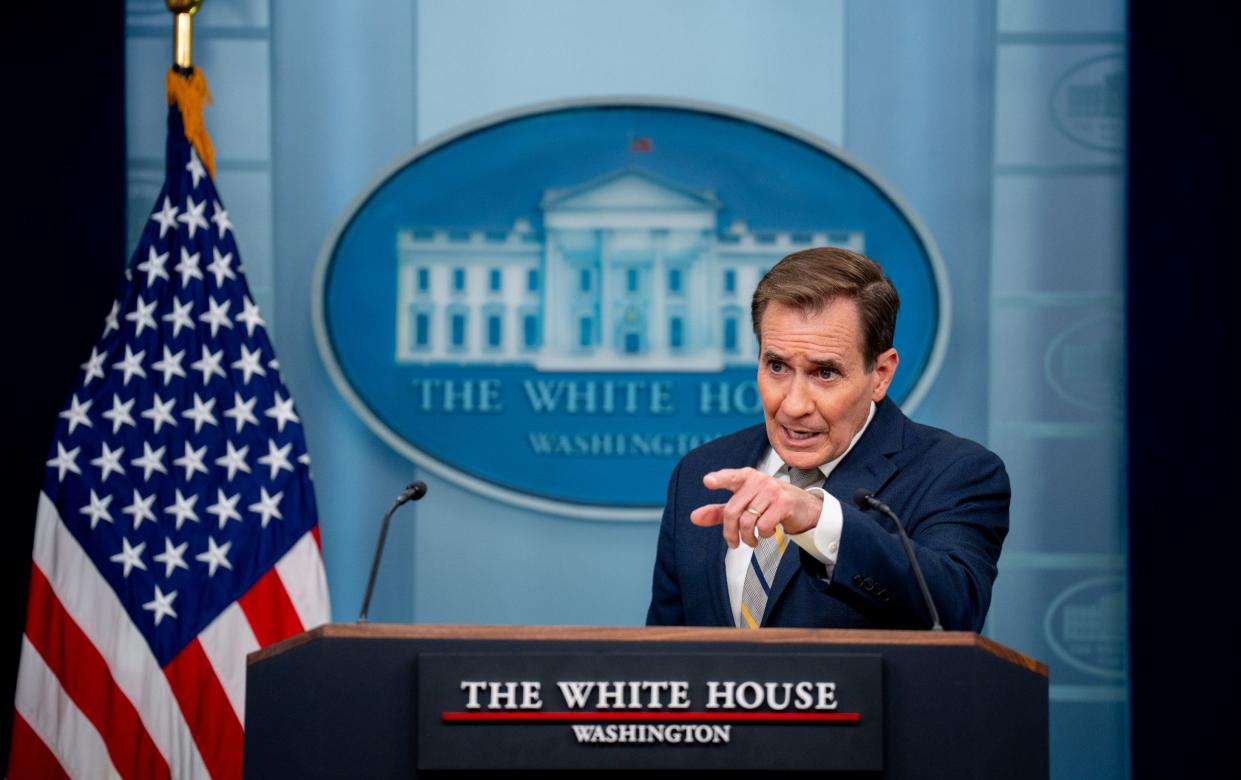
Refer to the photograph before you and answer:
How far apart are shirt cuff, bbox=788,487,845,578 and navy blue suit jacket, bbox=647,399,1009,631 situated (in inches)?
0.5

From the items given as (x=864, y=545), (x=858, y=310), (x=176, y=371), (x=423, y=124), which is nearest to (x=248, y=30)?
(x=423, y=124)

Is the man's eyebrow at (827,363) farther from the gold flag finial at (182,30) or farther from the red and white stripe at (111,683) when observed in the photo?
the gold flag finial at (182,30)

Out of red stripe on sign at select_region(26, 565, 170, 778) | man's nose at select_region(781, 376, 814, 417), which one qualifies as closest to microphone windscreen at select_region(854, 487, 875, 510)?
man's nose at select_region(781, 376, 814, 417)

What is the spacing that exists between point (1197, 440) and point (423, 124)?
7.46ft

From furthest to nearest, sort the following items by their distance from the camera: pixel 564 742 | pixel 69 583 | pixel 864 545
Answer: pixel 69 583 → pixel 864 545 → pixel 564 742

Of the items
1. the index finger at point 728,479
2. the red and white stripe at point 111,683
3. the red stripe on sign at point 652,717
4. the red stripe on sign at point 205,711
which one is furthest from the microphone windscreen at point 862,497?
the red stripe on sign at point 205,711

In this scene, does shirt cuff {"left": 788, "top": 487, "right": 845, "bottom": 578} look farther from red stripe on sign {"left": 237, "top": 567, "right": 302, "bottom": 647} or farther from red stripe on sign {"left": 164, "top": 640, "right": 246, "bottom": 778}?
red stripe on sign {"left": 164, "top": 640, "right": 246, "bottom": 778}

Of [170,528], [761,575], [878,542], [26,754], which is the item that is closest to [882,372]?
[761,575]

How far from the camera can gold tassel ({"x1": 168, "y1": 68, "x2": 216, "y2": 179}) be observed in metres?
3.57

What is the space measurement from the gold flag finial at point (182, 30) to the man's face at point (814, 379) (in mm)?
2021

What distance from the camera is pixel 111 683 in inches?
134

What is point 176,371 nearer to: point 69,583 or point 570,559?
point 69,583

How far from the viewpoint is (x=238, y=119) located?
12.7 feet

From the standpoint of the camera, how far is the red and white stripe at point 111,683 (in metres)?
3.36
